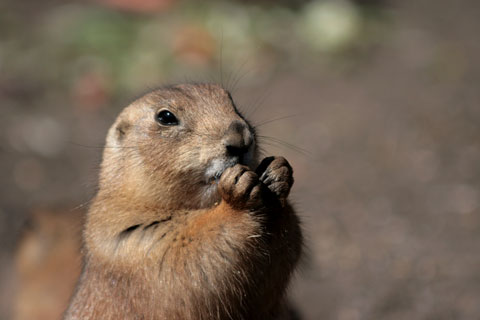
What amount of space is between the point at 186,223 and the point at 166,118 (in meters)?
0.64

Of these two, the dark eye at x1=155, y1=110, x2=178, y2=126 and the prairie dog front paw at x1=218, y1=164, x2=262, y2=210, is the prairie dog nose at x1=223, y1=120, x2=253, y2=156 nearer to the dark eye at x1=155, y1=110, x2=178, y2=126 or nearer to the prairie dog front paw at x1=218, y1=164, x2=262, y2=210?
the prairie dog front paw at x1=218, y1=164, x2=262, y2=210

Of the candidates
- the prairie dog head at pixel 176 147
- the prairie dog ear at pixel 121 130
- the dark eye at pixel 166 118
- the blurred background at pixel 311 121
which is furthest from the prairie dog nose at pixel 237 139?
the blurred background at pixel 311 121

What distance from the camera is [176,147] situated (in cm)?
357

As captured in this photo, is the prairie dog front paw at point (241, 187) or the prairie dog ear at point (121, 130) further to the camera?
the prairie dog ear at point (121, 130)

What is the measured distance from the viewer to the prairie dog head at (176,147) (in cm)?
340

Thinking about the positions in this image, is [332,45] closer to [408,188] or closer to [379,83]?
[379,83]

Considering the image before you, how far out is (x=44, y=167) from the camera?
26.8ft

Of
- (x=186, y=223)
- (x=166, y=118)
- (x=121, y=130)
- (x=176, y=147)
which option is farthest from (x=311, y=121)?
(x=186, y=223)

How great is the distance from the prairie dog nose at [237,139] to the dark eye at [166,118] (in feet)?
1.38

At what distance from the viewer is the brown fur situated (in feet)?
11.1

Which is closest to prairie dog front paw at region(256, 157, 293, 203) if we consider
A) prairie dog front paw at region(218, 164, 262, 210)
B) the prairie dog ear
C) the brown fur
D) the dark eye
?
the brown fur

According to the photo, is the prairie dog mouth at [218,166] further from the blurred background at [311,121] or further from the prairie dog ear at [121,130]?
A: the blurred background at [311,121]

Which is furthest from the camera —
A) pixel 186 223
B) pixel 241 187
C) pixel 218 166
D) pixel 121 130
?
pixel 121 130

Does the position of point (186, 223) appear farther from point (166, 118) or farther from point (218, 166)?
point (166, 118)
